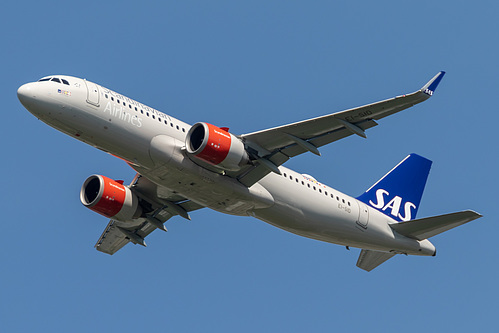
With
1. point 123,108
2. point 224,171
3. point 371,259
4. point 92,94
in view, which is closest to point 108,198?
point 123,108

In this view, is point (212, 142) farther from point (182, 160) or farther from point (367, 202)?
point (367, 202)

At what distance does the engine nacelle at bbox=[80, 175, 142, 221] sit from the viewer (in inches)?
1693

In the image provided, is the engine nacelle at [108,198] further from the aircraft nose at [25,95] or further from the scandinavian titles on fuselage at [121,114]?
the aircraft nose at [25,95]

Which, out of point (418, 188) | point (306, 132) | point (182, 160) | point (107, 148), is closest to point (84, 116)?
point (107, 148)

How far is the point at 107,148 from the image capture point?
1454 inches

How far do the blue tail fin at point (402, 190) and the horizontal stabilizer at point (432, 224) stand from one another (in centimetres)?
193

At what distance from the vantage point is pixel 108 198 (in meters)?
43.1

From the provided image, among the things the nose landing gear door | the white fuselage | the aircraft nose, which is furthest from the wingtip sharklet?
the aircraft nose

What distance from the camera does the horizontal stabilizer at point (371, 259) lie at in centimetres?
4700

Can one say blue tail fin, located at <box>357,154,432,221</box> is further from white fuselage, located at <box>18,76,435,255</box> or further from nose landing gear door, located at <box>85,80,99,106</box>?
nose landing gear door, located at <box>85,80,99,106</box>

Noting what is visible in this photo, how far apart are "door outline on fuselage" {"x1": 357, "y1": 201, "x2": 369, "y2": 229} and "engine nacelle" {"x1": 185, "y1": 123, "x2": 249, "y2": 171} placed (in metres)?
8.98

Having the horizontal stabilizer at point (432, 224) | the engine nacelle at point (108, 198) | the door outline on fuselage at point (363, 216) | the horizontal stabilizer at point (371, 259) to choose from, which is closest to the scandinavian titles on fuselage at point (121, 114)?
the engine nacelle at point (108, 198)

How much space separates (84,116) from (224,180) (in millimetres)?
7393

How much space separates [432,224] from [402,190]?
219 inches
